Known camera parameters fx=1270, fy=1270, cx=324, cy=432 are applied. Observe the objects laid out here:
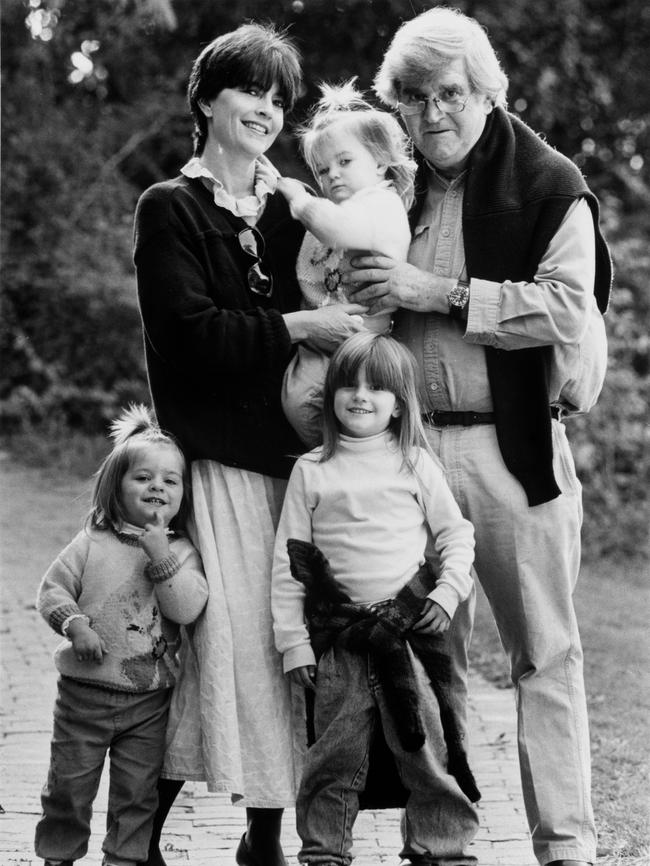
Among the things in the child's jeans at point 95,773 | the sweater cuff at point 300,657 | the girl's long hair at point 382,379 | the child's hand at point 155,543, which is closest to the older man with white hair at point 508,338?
the girl's long hair at point 382,379

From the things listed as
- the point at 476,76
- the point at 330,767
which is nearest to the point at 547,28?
the point at 476,76

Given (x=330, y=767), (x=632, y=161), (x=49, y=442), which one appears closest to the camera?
(x=330, y=767)

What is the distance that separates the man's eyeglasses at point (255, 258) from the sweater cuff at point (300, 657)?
37.0 inches

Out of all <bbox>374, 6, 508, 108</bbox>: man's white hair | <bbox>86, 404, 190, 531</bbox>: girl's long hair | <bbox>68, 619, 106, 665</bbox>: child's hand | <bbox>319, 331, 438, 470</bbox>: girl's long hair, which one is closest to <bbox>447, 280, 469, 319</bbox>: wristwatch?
<bbox>319, 331, 438, 470</bbox>: girl's long hair

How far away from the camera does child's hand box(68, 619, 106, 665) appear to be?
10.8 feet

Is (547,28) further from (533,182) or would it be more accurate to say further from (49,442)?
(533,182)

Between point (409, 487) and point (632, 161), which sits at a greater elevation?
point (632, 161)

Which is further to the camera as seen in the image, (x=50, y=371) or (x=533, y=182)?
(x=50, y=371)

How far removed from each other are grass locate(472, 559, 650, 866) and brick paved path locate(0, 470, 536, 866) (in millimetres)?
294

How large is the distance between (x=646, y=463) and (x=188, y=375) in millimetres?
9359

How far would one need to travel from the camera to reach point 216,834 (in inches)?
160

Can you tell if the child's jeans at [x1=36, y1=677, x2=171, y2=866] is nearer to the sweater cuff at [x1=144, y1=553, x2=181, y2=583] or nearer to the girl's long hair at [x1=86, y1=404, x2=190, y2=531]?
the sweater cuff at [x1=144, y1=553, x2=181, y2=583]

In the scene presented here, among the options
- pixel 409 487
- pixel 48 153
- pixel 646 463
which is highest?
pixel 48 153

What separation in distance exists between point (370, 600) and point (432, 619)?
16 centimetres
